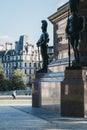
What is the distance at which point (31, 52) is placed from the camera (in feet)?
608

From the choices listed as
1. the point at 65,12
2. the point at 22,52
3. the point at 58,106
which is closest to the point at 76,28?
the point at 58,106

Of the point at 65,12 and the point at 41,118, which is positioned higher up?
the point at 65,12

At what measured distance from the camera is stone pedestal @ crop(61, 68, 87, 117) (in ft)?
71.3

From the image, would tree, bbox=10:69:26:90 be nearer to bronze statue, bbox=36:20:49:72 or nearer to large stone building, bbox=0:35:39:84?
large stone building, bbox=0:35:39:84

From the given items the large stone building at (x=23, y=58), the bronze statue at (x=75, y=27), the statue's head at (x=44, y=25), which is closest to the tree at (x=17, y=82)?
the large stone building at (x=23, y=58)

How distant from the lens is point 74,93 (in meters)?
22.1

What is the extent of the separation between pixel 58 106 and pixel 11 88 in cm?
10530

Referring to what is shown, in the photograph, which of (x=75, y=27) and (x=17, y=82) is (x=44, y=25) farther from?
(x=17, y=82)

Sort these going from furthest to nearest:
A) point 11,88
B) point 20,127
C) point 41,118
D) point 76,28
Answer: point 11,88
point 76,28
point 41,118
point 20,127

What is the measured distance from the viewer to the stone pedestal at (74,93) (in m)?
21.7

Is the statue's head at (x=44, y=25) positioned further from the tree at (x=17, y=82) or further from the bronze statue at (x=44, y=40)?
the tree at (x=17, y=82)

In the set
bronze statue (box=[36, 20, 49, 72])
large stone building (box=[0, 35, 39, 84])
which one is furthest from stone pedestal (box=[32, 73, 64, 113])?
large stone building (box=[0, 35, 39, 84])

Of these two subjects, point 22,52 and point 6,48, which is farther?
point 6,48

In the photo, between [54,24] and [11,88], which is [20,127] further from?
[11,88]
